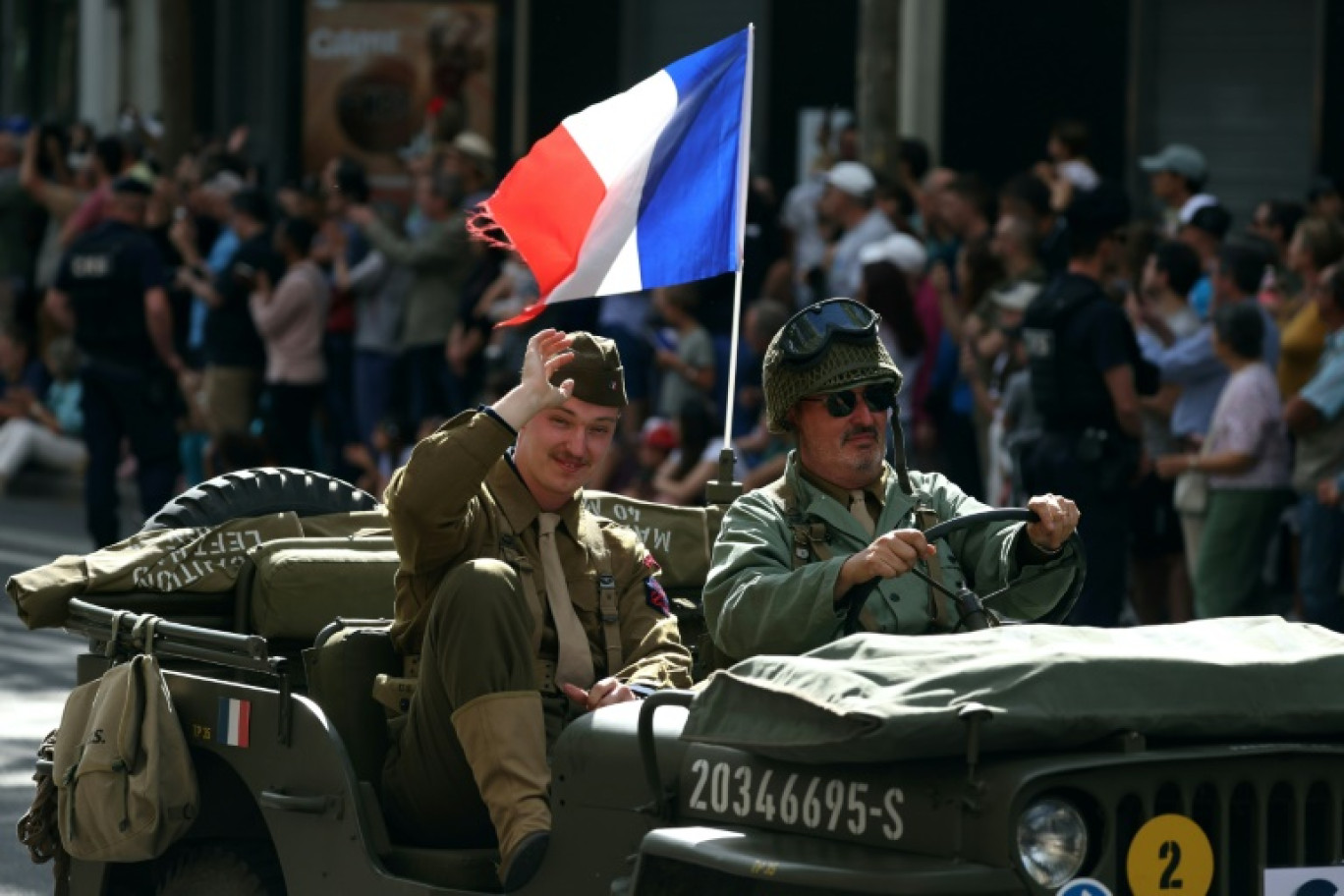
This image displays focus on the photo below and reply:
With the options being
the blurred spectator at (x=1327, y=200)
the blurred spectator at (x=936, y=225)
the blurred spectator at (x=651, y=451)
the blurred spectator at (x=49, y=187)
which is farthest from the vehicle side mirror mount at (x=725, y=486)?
the blurred spectator at (x=49, y=187)

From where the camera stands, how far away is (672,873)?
506 cm

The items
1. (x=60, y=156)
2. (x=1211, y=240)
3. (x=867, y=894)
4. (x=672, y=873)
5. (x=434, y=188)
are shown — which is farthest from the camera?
(x=60, y=156)

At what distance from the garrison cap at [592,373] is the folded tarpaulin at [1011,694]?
152 centimetres

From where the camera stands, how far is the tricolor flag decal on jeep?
247 inches

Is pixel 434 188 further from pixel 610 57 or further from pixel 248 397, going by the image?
pixel 610 57

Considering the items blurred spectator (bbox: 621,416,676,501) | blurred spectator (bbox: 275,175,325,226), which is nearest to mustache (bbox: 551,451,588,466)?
blurred spectator (bbox: 621,416,676,501)

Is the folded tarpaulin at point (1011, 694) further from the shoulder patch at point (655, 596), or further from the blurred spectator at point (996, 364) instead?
the blurred spectator at point (996, 364)

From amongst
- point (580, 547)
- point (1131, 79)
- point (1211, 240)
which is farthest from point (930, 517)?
point (1131, 79)

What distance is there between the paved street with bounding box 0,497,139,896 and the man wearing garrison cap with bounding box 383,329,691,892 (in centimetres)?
235

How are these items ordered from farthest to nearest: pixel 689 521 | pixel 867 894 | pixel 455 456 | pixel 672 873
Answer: pixel 689 521 → pixel 455 456 → pixel 672 873 → pixel 867 894

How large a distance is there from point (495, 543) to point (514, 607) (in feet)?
1.52

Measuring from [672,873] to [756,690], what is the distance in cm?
42

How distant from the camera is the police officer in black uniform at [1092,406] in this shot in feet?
37.3

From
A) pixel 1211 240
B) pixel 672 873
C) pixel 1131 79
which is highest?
pixel 1131 79
